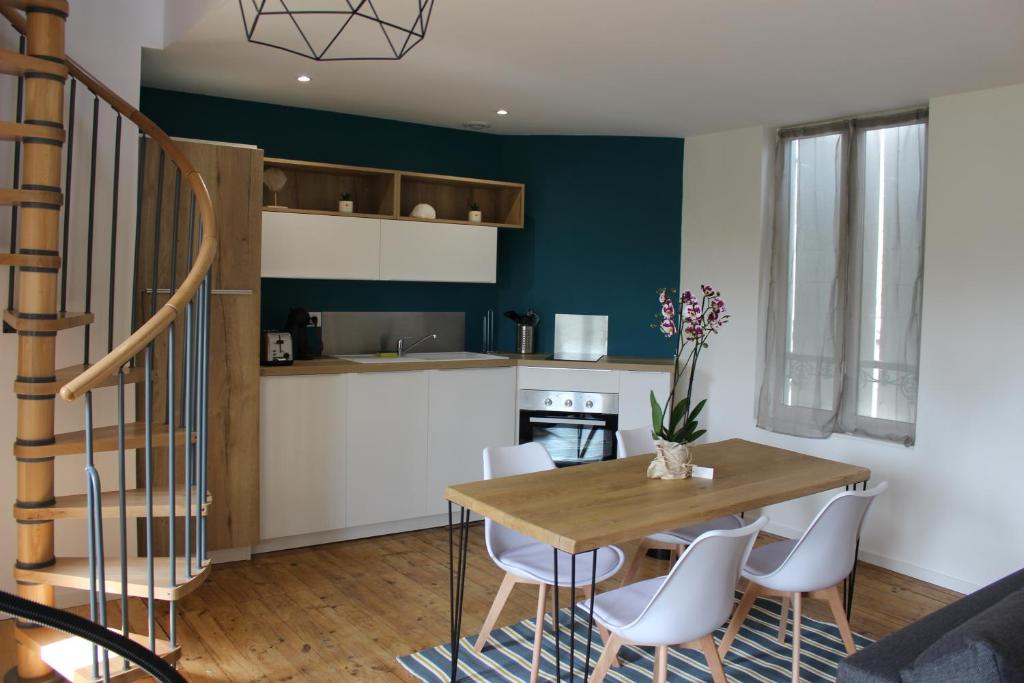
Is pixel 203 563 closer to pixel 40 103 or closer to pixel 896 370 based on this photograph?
pixel 40 103

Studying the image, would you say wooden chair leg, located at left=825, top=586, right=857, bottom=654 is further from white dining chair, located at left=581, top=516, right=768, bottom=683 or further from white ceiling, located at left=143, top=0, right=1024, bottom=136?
white ceiling, located at left=143, top=0, right=1024, bottom=136

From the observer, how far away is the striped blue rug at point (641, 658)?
10.8ft

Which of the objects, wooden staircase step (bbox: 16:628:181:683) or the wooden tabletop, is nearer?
the wooden tabletop

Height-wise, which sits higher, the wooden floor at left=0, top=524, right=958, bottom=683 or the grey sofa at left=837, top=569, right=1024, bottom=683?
the grey sofa at left=837, top=569, right=1024, bottom=683

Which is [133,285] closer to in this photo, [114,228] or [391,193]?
[114,228]

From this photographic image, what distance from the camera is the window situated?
15.1 feet

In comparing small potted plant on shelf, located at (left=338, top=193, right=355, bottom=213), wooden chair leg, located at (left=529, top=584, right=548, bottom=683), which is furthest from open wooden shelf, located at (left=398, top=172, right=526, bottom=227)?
wooden chair leg, located at (left=529, top=584, right=548, bottom=683)

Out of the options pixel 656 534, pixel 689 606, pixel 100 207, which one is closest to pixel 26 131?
pixel 100 207

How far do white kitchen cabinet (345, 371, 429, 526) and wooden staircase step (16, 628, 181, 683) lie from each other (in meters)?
1.90

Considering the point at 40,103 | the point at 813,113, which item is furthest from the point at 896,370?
the point at 40,103

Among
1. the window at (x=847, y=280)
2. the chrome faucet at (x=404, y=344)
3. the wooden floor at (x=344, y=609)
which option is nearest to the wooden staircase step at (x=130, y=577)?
the wooden floor at (x=344, y=609)

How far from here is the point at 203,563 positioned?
3020mm

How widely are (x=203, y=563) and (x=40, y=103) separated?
168 centimetres

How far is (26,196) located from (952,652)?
121 inches
